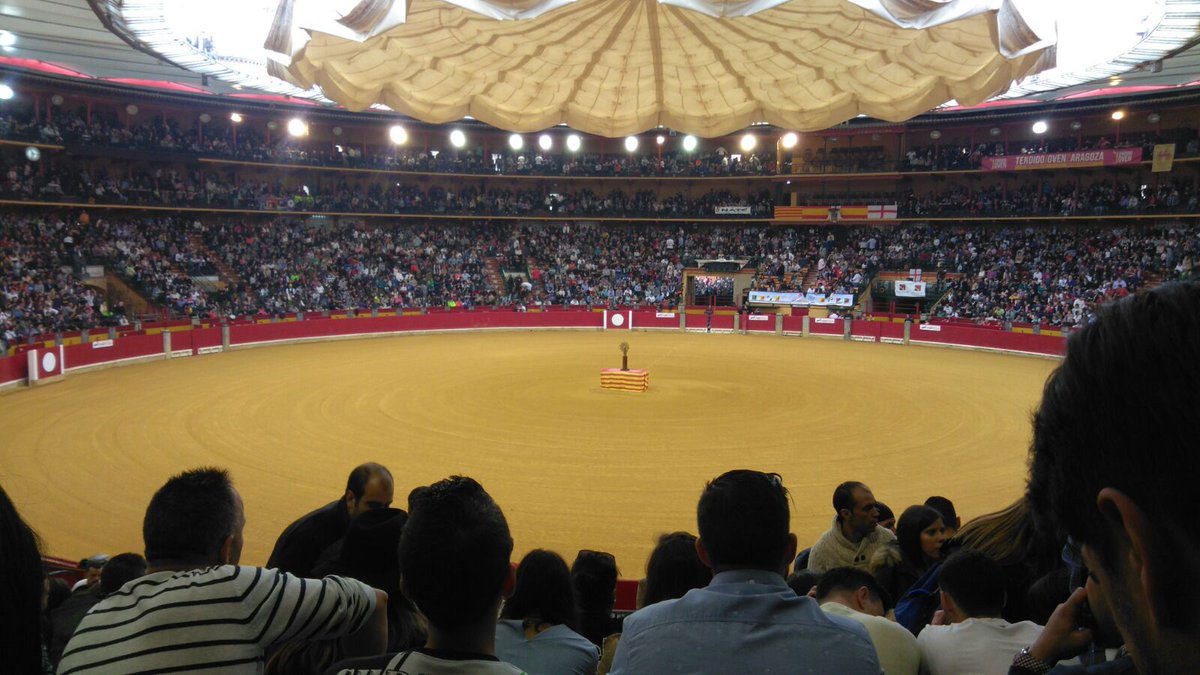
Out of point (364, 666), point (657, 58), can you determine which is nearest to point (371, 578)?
point (364, 666)

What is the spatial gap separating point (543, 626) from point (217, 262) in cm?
3864

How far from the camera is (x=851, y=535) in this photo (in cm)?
573

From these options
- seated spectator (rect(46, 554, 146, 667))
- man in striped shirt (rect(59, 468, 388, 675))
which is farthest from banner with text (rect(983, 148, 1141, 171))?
man in striped shirt (rect(59, 468, 388, 675))

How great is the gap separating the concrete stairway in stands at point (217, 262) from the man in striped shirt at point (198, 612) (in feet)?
122

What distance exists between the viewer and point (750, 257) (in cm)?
4391

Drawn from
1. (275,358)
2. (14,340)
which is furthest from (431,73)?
(14,340)

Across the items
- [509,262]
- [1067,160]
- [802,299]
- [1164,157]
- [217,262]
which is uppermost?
[1067,160]

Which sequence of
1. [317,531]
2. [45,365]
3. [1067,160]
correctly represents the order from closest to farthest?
1. [317,531]
2. [45,365]
3. [1067,160]

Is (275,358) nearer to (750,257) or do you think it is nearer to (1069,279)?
(750,257)

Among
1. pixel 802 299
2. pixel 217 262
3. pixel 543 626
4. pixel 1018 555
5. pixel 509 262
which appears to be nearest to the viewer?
pixel 543 626

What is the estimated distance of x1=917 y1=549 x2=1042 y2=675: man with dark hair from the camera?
10.6ft

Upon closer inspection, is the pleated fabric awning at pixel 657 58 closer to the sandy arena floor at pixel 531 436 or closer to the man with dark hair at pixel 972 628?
the sandy arena floor at pixel 531 436

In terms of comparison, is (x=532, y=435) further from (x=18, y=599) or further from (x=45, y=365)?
(x=45, y=365)

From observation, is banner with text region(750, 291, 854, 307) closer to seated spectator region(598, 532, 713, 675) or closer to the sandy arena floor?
the sandy arena floor
